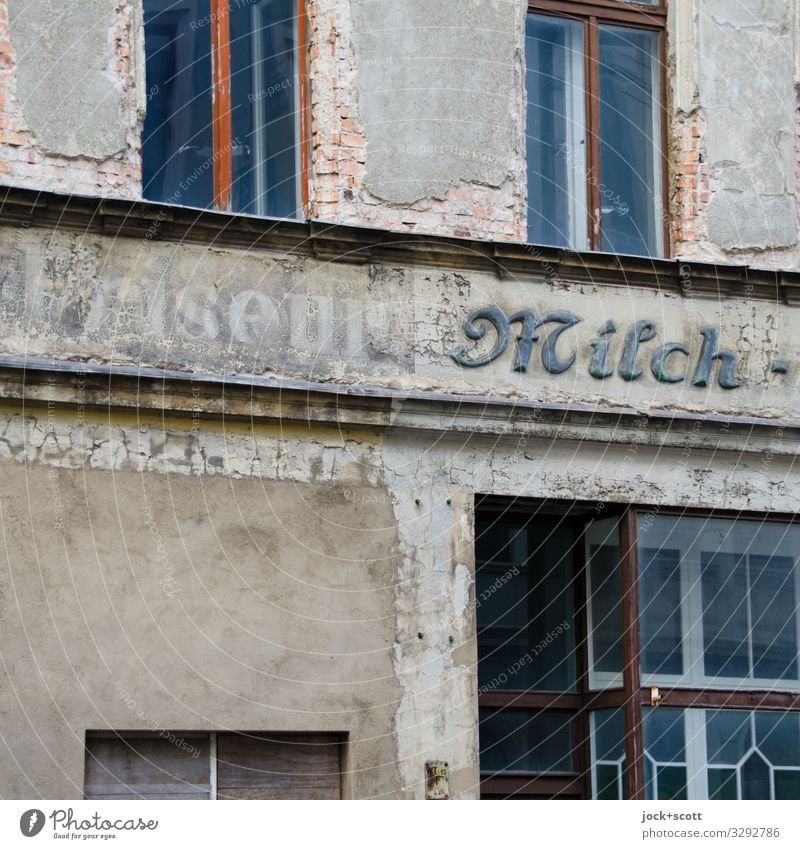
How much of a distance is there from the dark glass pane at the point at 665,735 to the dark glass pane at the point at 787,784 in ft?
1.94

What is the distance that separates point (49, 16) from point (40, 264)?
4.39 ft

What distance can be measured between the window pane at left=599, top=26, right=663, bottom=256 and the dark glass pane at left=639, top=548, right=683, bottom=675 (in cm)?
189

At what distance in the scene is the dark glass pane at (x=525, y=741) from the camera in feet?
32.4

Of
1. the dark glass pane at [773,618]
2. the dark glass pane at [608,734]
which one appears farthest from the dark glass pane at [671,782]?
the dark glass pane at [773,618]

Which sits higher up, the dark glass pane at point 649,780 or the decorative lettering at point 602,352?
the decorative lettering at point 602,352

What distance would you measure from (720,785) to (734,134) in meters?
3.80

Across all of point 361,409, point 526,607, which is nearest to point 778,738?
point 526,607

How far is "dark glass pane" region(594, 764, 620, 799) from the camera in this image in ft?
32.0

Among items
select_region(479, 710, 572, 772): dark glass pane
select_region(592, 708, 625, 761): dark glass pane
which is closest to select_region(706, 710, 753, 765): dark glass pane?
select_region(592, 708, 625, 761): dark glass pane

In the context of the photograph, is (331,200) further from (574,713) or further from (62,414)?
(574,713)

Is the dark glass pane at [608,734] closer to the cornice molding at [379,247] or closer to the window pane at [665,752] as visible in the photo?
the window pane at [665,752]

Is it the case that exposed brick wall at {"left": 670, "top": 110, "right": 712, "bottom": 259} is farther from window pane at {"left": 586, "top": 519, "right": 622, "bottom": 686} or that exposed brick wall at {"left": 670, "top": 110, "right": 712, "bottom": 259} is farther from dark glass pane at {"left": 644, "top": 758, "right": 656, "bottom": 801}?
dark glass pane at {"left": 644, "top": 758, "right": 656, "bottom": 801}
